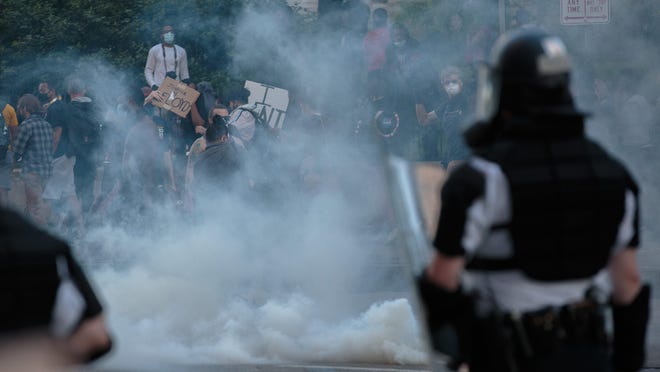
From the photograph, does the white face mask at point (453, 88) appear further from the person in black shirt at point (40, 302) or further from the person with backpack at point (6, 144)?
the person in black shirt at point (40, 302)

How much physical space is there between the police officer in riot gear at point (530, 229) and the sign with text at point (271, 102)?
32.5ft

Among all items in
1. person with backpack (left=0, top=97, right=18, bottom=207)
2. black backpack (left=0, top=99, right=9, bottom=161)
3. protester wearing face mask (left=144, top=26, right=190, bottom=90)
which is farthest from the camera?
black backpack (left=0, top=99, right=9, bottom=161)

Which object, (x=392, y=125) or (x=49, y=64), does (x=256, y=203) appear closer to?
(x=392, y=125)

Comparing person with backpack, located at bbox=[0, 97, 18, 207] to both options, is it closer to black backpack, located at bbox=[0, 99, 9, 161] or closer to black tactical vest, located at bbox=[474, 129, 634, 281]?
black backpack, located at bbox=[0, 99, 9, 161]

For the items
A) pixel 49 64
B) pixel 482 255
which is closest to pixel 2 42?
pixel 49 64

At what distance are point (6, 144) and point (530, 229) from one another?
13.1 m

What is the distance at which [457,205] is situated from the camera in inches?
106

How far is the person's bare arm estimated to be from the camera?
114 inches

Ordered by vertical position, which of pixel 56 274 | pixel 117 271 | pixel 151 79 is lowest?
pixel 117 271

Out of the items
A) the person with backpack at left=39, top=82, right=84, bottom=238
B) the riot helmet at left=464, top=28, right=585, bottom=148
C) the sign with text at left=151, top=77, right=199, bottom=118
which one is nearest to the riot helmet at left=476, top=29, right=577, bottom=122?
the riot helmet at left=464, top=28, right=585, bottom=148

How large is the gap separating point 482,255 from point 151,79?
11703 millimetres

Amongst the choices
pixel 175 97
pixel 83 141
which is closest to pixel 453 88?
pixel 175 97

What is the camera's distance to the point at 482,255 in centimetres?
277

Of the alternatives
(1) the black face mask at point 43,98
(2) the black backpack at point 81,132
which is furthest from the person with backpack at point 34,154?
(1) the black face mask at point 43,98
